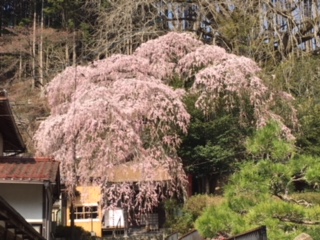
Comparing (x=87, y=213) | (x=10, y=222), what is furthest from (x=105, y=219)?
(x=10, y=222)

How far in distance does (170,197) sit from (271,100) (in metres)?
→ 5.13

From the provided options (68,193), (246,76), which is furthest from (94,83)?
(246,76)

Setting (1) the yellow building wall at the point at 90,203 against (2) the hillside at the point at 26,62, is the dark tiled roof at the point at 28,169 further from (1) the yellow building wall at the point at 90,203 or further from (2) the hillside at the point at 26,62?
(2) the hillside at the point at 26,62

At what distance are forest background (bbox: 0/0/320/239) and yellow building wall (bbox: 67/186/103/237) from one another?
3329mm

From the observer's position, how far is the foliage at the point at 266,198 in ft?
17.9

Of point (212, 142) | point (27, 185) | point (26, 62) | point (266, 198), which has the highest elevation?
point (26, 62)

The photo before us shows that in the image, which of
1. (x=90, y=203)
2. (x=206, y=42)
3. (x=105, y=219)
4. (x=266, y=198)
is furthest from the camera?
(x=206, y=42)

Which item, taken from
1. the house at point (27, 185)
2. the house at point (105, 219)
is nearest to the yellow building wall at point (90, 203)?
the house at point (105, 219)

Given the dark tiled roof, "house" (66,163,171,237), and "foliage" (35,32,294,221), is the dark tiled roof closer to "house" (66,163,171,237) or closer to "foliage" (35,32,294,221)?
"foliage" (35,32,294,221)

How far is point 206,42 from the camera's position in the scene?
23125 mm

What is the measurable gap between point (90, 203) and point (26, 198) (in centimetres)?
795

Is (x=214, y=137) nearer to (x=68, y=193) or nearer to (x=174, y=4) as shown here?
(x=68, y=193)

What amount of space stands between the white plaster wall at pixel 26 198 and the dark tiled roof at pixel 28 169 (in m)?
0.35

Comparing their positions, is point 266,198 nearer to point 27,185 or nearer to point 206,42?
point 27,185
